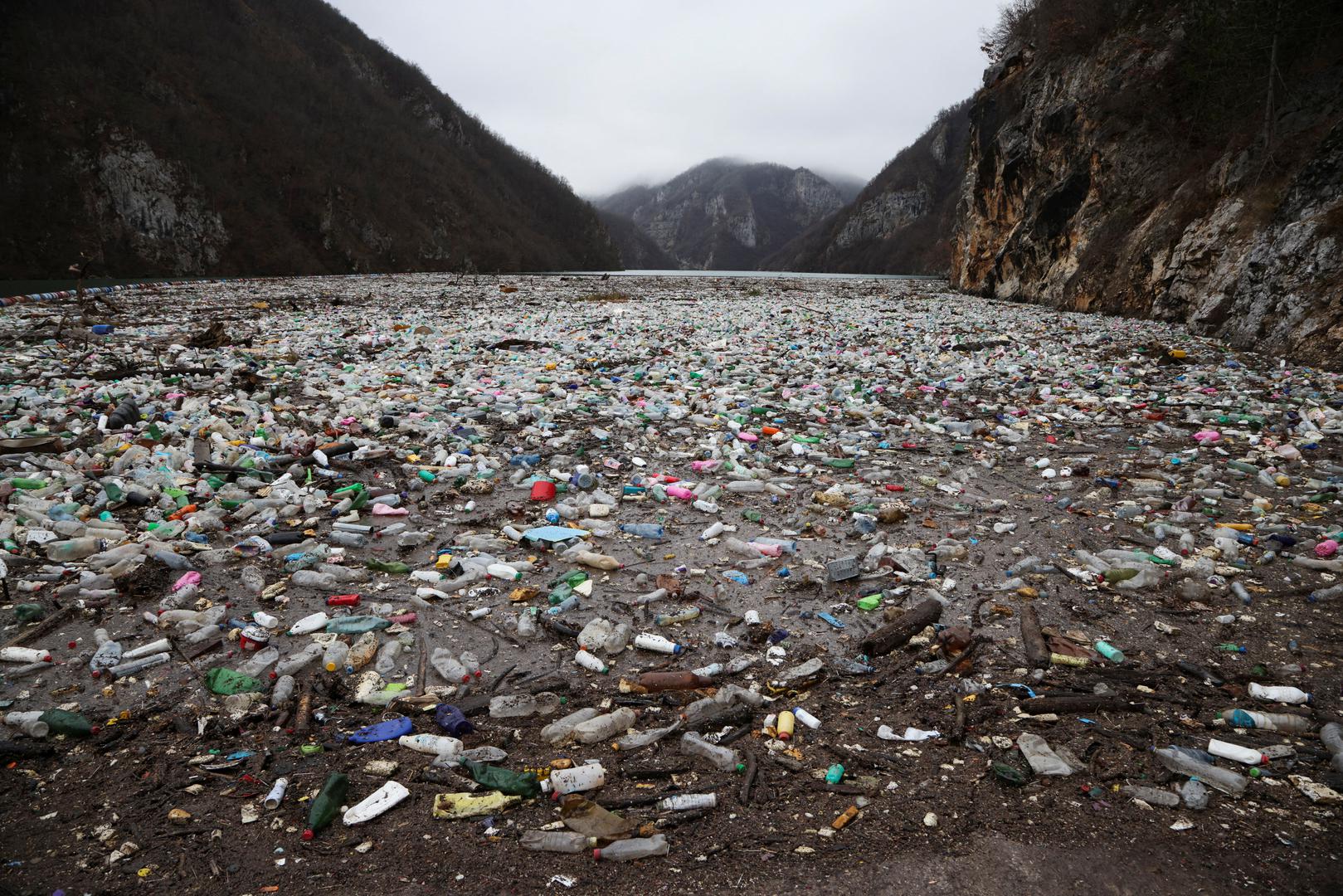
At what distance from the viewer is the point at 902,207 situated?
4786 inches

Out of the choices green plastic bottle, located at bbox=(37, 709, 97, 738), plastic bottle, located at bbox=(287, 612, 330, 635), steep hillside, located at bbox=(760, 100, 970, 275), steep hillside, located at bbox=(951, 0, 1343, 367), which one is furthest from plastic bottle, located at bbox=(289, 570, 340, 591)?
steep hillside, located at bbox=(760, 100, 970, 275)

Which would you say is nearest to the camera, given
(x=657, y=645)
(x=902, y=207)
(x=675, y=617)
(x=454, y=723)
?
(x=454, y=723)

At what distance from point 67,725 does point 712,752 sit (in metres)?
2.20

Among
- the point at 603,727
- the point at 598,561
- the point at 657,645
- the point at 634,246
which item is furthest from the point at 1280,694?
the point at 634,246

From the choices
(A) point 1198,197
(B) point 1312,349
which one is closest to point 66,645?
(B) point 1312,349

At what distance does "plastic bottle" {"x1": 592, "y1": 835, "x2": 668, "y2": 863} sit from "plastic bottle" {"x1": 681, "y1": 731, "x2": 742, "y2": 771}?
37 cm

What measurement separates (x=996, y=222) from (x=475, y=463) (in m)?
29.0

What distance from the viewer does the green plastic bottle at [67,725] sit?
83.0 inches

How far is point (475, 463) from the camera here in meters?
4.89

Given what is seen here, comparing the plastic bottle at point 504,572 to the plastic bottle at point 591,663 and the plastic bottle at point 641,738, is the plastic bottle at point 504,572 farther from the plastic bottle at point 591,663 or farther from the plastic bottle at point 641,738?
the plastic bottle at point 641,738

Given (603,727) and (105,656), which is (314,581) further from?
(603,727)

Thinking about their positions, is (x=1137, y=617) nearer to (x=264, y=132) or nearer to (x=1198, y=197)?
(x=1198, y=197)

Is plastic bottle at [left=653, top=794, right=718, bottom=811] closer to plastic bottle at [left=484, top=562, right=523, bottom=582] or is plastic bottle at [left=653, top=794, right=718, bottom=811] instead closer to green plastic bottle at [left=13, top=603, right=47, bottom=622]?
plastic bottle at [left=484, top=562, right=523, bottom=582]

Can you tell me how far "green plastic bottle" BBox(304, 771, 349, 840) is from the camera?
1763mm
